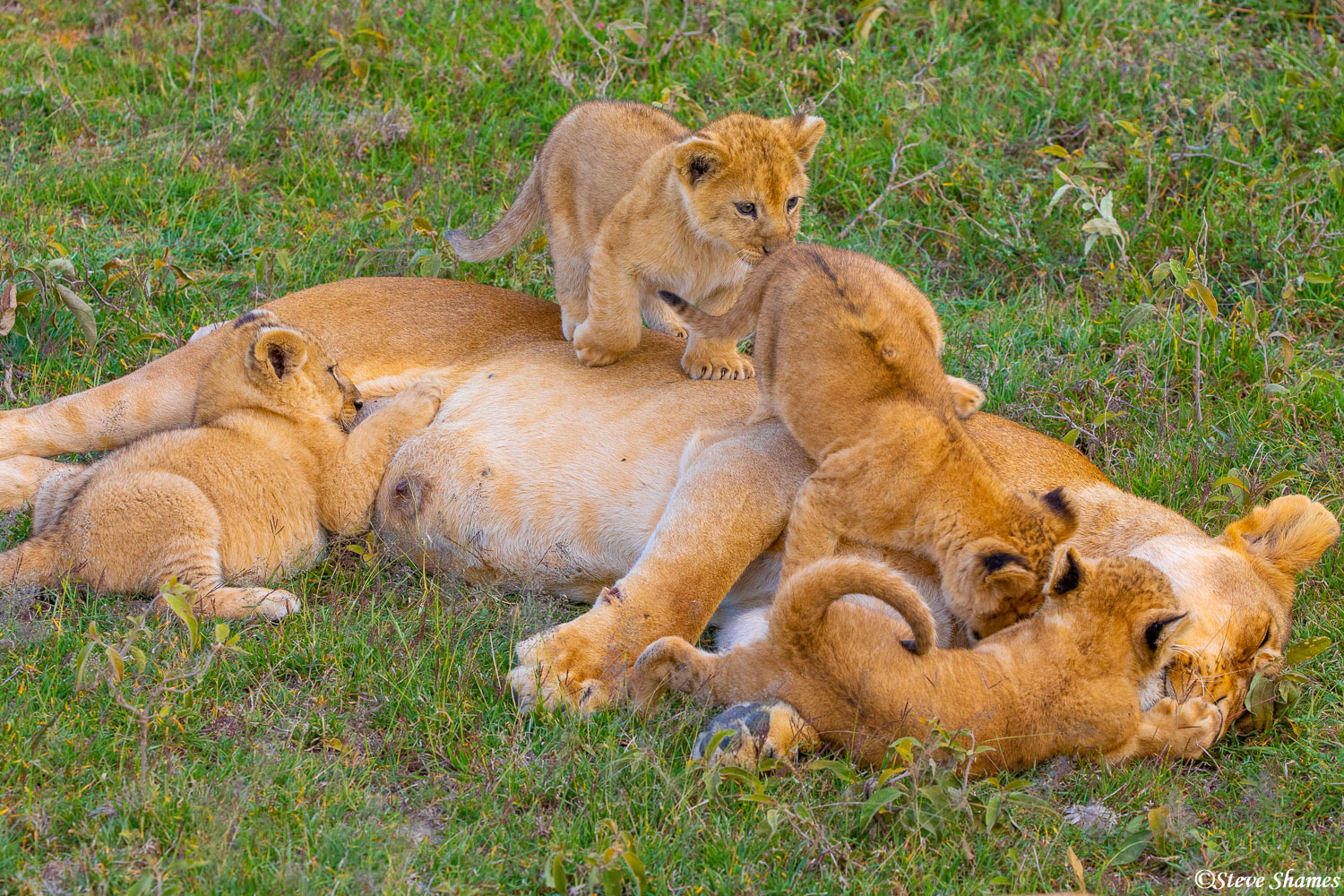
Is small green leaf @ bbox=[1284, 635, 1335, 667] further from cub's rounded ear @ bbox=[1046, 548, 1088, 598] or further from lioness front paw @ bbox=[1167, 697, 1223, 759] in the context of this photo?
cub's rounded ear @ bbox=[1046, 548, 1088, 598]

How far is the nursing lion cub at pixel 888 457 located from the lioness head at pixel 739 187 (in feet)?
1.40

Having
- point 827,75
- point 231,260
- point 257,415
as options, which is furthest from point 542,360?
point 827,75

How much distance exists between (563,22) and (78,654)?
5321 mm

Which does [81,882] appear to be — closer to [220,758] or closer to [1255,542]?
[220,758]

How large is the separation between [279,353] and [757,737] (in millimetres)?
2373

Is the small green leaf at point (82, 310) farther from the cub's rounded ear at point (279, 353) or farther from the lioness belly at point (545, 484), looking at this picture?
the lioness belly at point (545, 484)

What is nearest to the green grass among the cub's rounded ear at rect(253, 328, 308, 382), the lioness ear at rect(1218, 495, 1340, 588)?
the lioness ear at rect(1218, 495, 1340, 588)

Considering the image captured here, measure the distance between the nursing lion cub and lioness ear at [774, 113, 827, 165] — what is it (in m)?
0.85

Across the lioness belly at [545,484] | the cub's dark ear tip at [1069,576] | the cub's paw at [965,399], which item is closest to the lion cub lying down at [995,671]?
the cub's dark ear tip at [1069,576]

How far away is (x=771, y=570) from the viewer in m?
4.32

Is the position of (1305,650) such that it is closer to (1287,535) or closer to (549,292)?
(1287,535)

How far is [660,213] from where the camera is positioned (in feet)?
A: 15.9

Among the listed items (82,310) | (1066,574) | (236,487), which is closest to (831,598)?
(1066,574)

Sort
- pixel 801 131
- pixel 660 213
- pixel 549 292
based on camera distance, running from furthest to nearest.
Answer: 1. pixel 549 292
2. pixel 801 131
3. pixel 660 213
